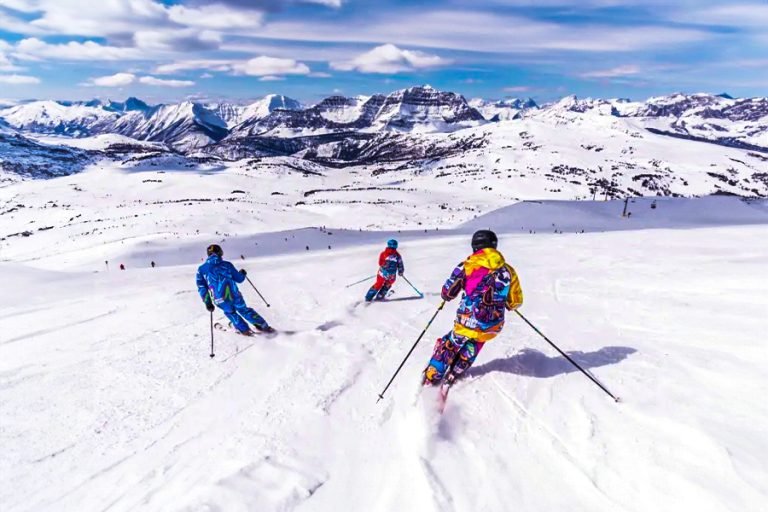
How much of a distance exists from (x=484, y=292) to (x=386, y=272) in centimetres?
570

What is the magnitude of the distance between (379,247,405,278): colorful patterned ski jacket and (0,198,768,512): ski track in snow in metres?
1.37

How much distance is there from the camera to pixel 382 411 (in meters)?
5.89

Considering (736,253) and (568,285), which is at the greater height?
(736,253)

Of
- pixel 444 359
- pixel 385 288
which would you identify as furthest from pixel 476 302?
pixel 385 288

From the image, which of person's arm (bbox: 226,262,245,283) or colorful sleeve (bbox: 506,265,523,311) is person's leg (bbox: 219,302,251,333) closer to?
person's arm (bbox: 226,262,245,283)

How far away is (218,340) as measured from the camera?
8453 millimetres

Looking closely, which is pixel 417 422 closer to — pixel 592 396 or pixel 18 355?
pixel 592 396

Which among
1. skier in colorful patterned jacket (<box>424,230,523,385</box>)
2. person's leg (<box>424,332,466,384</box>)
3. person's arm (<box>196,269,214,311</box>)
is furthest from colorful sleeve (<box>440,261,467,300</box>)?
person's arm (<box>196,269,214,311</box>)

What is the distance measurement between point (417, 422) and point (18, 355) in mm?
7219

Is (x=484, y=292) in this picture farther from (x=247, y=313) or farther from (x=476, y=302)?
(x=247, y=313)

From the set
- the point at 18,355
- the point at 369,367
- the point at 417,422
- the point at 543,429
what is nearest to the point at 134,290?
the point at 18,355

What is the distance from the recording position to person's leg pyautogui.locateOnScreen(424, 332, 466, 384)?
21.2 ft

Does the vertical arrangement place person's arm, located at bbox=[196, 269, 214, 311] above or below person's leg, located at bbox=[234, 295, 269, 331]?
above

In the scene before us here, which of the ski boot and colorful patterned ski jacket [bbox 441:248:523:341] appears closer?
colorful patterned ski jacket [bbox 441:248:523:341]
